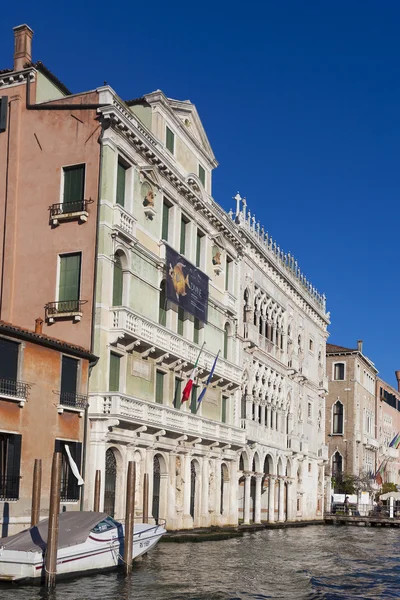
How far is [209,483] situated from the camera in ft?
126

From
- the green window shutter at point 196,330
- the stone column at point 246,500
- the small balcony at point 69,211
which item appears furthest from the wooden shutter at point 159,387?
the stone column at point 246,500

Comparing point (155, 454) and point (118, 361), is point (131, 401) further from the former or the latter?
point (155, 454)

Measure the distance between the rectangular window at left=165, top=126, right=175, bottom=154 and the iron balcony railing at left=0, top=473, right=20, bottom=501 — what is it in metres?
15.8

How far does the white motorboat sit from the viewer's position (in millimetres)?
19406

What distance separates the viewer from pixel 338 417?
255 ft

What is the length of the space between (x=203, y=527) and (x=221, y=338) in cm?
847

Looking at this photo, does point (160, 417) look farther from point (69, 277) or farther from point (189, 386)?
point (69, 277)

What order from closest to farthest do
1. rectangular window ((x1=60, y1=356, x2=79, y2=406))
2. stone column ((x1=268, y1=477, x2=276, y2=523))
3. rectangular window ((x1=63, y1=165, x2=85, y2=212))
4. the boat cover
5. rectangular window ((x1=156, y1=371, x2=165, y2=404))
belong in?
the boat cover, rectangular window ((x1=60, y1=356, x2=79, y2=406)), rectangular window ((x1=63, y1=165, x2=85, y2=212)), rectangular window ((x1=156, y1=371, x2=165, y2=404)), stone column ((x1=268, y1=477, x2=276, y2=523))

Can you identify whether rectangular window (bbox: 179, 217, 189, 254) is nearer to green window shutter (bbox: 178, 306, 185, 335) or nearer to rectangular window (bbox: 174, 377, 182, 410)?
green window shutter (bbox: 178, 306, 185, 335)

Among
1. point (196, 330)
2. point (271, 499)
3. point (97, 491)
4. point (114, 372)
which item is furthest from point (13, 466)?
point (271, 499)

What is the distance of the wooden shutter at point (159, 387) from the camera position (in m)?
33.7

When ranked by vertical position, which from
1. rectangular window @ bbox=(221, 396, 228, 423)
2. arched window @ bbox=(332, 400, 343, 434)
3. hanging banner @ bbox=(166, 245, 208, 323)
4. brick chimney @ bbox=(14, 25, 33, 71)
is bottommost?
rectangular window @ bbox=(221, 396, 228, 423)

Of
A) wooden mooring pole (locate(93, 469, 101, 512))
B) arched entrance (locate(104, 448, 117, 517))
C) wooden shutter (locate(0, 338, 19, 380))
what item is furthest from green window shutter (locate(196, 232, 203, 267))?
wooden shutter (locate(0, 338, 19, 380))

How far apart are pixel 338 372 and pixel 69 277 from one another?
51199mm
